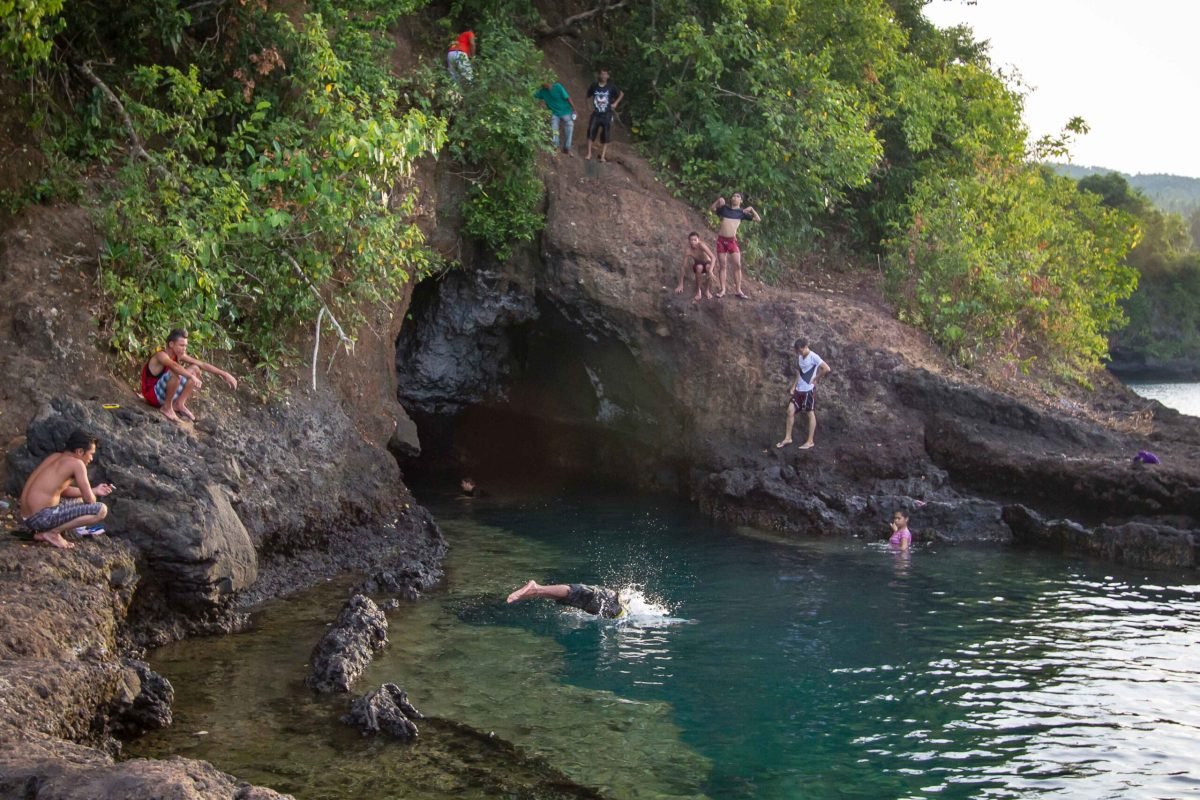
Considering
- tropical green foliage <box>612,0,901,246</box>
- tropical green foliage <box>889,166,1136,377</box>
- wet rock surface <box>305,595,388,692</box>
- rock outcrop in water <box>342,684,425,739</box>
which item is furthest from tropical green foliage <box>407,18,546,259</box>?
rock outcrop in water <box>342,684,425,739</box>

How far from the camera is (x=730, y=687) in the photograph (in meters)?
10.9

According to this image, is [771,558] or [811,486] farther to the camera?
[811,486]

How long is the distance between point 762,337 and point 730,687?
32.3 ft

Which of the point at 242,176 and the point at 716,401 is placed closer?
the point at 242,176

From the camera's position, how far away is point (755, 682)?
11.0 metres

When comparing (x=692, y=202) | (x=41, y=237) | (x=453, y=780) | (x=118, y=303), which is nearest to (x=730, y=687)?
(x=453, y=780)

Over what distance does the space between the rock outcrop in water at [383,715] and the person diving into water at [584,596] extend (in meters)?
3.54

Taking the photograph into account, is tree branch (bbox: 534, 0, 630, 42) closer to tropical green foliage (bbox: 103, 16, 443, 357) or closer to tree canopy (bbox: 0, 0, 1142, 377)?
tree canopy (bbox: 0, 0, 1142, 377)

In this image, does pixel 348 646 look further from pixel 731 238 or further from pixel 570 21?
pixel 570 21

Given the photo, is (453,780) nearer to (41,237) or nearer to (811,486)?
(41,237)

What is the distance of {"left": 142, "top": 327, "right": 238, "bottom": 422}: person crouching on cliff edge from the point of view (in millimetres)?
→ 12531

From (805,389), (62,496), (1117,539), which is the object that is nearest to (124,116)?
(62,496)

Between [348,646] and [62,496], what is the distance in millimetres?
2846

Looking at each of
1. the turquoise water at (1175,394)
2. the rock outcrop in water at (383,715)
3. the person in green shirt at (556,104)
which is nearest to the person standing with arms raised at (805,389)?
the person in green shirt at (556,104)
